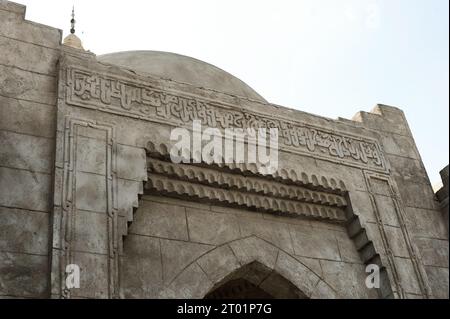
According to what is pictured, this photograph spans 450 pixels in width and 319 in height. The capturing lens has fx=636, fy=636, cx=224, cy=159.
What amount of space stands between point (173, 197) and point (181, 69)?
6.02 feet

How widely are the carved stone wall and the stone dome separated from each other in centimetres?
55

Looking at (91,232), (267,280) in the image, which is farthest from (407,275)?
(91,232)

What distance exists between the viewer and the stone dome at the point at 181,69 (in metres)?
6.75

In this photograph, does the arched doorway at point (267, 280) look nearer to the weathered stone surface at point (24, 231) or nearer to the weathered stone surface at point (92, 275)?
the weathered stone surface at point (92, 275)

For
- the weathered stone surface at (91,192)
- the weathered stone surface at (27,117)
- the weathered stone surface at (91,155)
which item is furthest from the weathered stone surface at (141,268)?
the weathered stone surface at (27,117)

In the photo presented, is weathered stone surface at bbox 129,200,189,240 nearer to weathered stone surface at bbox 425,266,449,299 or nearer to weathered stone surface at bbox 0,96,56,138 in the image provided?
weathered stone surface at bbox 0,96,56,138

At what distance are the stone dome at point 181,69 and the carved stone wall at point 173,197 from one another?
55 cm

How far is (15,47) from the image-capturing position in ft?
18.1

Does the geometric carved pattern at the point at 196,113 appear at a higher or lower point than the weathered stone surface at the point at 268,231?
higher

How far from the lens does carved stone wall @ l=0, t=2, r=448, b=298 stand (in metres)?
4.69

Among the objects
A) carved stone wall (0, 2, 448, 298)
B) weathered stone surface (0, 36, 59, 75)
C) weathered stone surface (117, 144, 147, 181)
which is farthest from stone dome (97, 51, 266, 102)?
weathered stone surface (117, 144, 147, 181)

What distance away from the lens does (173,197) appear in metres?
5.59

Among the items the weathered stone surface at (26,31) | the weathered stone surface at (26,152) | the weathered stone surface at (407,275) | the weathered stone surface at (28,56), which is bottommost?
the weathered stone surface at (407,275)
